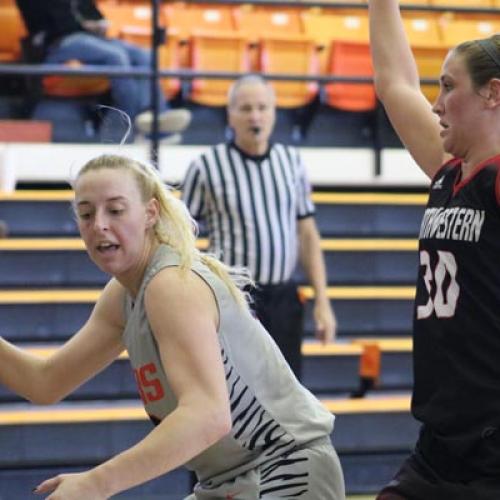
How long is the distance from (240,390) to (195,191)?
102 inches

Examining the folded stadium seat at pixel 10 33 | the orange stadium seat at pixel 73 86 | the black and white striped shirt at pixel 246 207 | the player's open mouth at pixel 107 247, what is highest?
the folded stadium seat at pixel 10 33

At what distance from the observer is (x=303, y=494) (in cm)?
265

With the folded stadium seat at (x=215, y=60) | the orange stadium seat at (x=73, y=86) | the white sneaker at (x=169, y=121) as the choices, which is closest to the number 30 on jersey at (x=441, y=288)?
the white sneaker at (x=169, y=121)

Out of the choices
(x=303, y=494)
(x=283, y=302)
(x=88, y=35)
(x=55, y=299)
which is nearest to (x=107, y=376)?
(x=55, y=299)

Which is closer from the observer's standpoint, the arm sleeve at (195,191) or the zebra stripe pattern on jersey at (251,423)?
the zebra stripe pattern on jersey at (251,423)

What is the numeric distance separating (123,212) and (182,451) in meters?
0.51

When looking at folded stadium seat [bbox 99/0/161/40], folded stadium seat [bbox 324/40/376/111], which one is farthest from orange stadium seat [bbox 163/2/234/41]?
folded stadium seat [bbox 324/40/376/111]

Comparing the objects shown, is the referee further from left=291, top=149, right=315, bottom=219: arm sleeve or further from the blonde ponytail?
the blonde ponytail

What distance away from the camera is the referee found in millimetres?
5160

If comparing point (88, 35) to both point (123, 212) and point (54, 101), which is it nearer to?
point (54, 101)

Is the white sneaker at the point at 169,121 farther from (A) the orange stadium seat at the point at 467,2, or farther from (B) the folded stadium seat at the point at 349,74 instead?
(A) the orange stadium seat at the point at 467,2

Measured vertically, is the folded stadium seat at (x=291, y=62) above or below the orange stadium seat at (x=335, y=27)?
below

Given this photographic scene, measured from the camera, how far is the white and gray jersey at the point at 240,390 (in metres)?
2.56

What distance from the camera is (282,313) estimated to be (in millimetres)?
5152
